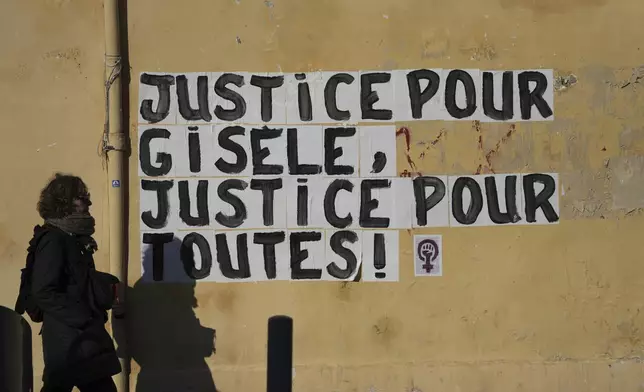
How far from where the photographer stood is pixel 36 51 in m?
5.37

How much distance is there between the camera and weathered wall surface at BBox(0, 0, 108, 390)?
536 cm

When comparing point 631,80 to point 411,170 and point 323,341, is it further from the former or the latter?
point 323,341

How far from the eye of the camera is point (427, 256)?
5.52 m

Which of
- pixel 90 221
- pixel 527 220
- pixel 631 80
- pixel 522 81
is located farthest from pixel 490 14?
pixel 90 221

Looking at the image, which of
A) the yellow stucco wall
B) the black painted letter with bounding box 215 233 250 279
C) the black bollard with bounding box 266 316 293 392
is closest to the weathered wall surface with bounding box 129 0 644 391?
the yellow stucco wall

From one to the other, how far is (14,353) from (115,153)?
2512 millimetres

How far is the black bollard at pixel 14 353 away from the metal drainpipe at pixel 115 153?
7.11 feet

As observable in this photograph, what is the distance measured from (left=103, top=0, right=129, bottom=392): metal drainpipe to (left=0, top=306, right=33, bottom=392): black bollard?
217 cm

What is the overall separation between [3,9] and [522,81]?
3.93m

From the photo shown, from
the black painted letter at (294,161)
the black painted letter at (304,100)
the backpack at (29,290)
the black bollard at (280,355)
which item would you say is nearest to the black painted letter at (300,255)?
the black painted letter at (294,161)

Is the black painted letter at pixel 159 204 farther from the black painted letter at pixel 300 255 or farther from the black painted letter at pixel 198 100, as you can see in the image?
the black painted letter at pixel 300 255

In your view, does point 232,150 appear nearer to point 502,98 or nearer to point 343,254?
point 343,254

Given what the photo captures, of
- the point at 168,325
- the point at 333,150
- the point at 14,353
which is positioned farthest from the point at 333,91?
the point at 14,353

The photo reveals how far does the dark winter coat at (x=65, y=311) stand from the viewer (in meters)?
4.00
